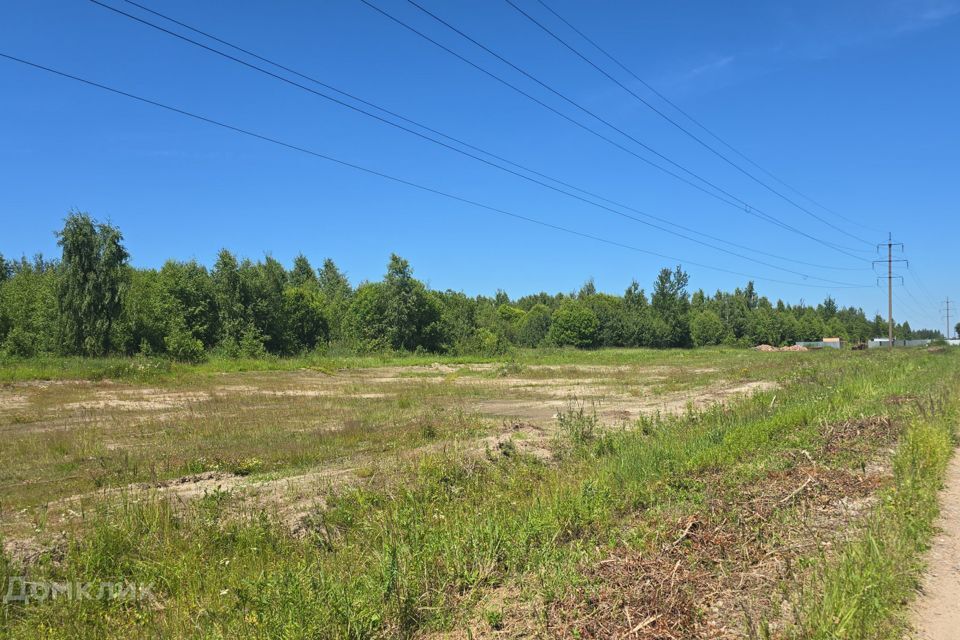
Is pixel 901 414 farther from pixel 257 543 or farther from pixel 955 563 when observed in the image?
pixel 257 543

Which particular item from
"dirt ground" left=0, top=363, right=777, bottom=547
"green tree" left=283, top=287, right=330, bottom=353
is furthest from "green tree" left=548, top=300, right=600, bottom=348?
"dirt ground" left=0, top=363, right=777, bottom=547

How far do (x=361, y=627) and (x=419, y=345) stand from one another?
67.5m

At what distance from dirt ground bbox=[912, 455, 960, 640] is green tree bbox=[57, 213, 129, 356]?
5596 centimetres

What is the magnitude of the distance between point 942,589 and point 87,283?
56.5m

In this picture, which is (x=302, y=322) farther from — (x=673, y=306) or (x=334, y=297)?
(x=673, y=306)

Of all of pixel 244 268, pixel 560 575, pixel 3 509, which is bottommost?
pixel 3 509

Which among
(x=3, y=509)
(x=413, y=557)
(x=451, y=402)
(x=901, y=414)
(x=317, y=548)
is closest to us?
(x=413, y=557)

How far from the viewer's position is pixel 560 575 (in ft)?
15.9

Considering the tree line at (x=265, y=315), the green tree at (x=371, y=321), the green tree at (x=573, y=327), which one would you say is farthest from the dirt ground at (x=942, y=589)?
the green tree at (x=573, y=327)

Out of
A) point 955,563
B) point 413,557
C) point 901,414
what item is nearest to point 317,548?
point 413,557

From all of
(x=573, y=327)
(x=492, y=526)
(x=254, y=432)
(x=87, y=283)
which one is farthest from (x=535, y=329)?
(x=492, y=526)

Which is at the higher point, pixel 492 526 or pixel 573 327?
pixel 573 327

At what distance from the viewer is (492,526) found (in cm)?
604

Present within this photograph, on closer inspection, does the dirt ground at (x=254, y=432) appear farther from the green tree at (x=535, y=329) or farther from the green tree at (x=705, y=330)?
the green tree at (x=705, y=330)
